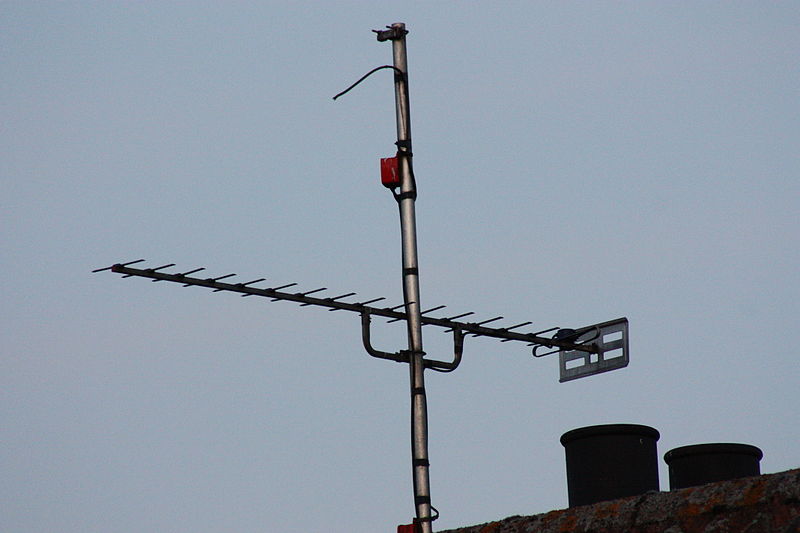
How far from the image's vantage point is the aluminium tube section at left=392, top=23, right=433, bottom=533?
11.6 m

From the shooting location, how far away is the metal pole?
38.0 ft

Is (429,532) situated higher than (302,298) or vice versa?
A: (302,298)

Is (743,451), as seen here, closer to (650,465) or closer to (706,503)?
(650,465)

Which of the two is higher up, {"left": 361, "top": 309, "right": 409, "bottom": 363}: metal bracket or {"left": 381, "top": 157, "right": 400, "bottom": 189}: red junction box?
{"left": 381, "top": 157, "right": 400, "bottom": 189}: red junction box

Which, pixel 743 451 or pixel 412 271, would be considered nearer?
pixel 412 271

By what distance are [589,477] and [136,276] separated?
453 cm

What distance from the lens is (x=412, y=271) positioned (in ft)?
40.5

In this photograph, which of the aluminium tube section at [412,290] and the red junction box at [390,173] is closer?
the aluminium tube section at [412,290]

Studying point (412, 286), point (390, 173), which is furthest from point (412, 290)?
point (390, 173)

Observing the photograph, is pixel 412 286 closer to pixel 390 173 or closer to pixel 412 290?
pixel 412 290

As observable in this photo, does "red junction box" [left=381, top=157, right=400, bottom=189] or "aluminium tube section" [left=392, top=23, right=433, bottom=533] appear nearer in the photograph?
"aluminium tube section" [left=392, top=23, right=433, bottom=533]

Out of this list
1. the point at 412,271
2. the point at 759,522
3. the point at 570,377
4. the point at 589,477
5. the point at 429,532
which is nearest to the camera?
the point at 759,522

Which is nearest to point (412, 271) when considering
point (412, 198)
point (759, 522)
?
point (412, 198)

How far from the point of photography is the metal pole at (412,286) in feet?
38.0
